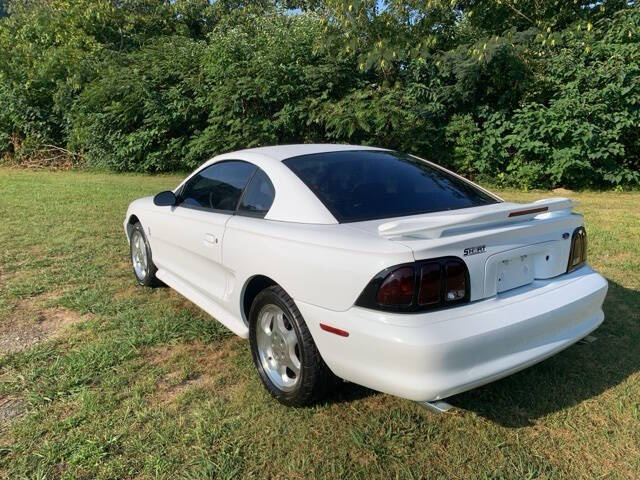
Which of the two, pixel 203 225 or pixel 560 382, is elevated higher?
pixel 203 225

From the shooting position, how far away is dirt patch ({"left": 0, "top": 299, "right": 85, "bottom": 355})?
11.6ft

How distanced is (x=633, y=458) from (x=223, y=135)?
11965 mm

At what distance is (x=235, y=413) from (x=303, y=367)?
0.48 meters

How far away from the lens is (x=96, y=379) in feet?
9.84

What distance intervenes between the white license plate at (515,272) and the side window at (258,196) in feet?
4.43

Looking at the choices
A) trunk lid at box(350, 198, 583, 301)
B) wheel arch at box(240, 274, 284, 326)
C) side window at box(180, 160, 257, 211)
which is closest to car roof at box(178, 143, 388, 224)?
side window at box(180, 160, 257, 211)

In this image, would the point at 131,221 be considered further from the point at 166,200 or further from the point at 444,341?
the point at 444,341

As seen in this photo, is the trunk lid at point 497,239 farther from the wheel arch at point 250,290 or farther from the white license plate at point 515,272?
the wheel arch at point 250,290

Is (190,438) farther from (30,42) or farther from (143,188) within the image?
(30,42)

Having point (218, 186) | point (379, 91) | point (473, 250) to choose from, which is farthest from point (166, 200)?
point (379, 91)

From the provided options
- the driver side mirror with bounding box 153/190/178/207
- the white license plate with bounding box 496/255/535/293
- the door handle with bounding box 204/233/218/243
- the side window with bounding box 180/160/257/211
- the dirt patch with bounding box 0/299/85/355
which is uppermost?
the side window with bounding box 180/160/257/211

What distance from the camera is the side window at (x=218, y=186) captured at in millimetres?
3342

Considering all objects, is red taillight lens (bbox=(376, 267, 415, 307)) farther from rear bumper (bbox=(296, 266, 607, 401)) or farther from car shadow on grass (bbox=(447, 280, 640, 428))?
car shadow on grass (bbox=(447, 280, 640, 428))

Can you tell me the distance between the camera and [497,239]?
2.30 m
